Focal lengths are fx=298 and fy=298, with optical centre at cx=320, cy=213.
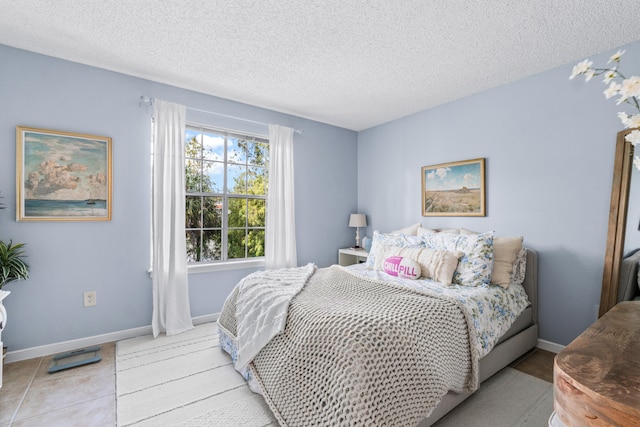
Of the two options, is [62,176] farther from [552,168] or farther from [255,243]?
[552,168]

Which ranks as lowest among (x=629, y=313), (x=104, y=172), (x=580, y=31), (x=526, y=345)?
(x=526, y=345)

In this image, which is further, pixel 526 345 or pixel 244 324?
pixel 526 345

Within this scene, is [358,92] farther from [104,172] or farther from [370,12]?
[104,172]

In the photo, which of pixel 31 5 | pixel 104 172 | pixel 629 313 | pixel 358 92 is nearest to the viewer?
pixel 629 313

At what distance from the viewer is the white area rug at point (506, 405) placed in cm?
170

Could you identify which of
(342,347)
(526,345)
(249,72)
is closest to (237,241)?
(249,72)

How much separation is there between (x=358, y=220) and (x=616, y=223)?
259 cm

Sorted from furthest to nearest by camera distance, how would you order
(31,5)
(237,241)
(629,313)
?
(237,241), (31,5), (629,313)

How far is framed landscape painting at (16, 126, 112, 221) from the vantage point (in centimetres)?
239

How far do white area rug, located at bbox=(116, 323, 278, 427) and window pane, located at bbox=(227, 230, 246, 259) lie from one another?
1039 millimetres

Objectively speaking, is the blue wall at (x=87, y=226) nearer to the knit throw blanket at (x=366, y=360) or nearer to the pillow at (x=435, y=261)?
the knit throw blanket at (x=366, y=360)

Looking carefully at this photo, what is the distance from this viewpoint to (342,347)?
1.37 metres

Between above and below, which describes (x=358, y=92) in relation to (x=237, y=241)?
above

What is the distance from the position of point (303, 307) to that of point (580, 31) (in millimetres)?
2683
